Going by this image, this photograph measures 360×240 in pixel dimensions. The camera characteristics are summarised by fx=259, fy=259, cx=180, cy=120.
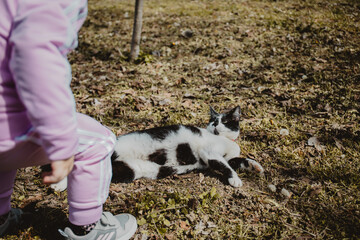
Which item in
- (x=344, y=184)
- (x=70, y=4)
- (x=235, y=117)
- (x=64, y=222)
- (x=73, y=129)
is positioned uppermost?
(x=70, y=4)

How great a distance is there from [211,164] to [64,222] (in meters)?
1.66

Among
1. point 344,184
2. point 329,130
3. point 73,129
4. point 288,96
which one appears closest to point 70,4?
point 73,129

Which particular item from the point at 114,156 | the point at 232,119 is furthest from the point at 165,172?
the point at 232,119

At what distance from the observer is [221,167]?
9.89 feet

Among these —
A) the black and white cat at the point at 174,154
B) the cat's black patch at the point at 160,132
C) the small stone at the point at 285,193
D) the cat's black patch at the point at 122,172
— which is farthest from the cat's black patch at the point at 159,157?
the small stone at the point at 285,193

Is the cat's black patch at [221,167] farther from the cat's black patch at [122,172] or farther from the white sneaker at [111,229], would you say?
the white sneaker at [111,229]

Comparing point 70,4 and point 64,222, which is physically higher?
point 70,4

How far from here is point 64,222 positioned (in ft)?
7.88

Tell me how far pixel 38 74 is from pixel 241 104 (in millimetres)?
3626

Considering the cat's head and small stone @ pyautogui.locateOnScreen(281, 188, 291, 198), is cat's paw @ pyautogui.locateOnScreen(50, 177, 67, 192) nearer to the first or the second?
the cat's head

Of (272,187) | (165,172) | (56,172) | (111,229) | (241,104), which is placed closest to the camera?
(56,172)

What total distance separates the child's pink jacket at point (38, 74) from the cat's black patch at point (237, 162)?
7.27 feet

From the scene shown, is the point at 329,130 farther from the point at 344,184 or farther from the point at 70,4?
the point at 70,4

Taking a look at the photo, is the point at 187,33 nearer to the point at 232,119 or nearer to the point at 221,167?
the point at 232,119
